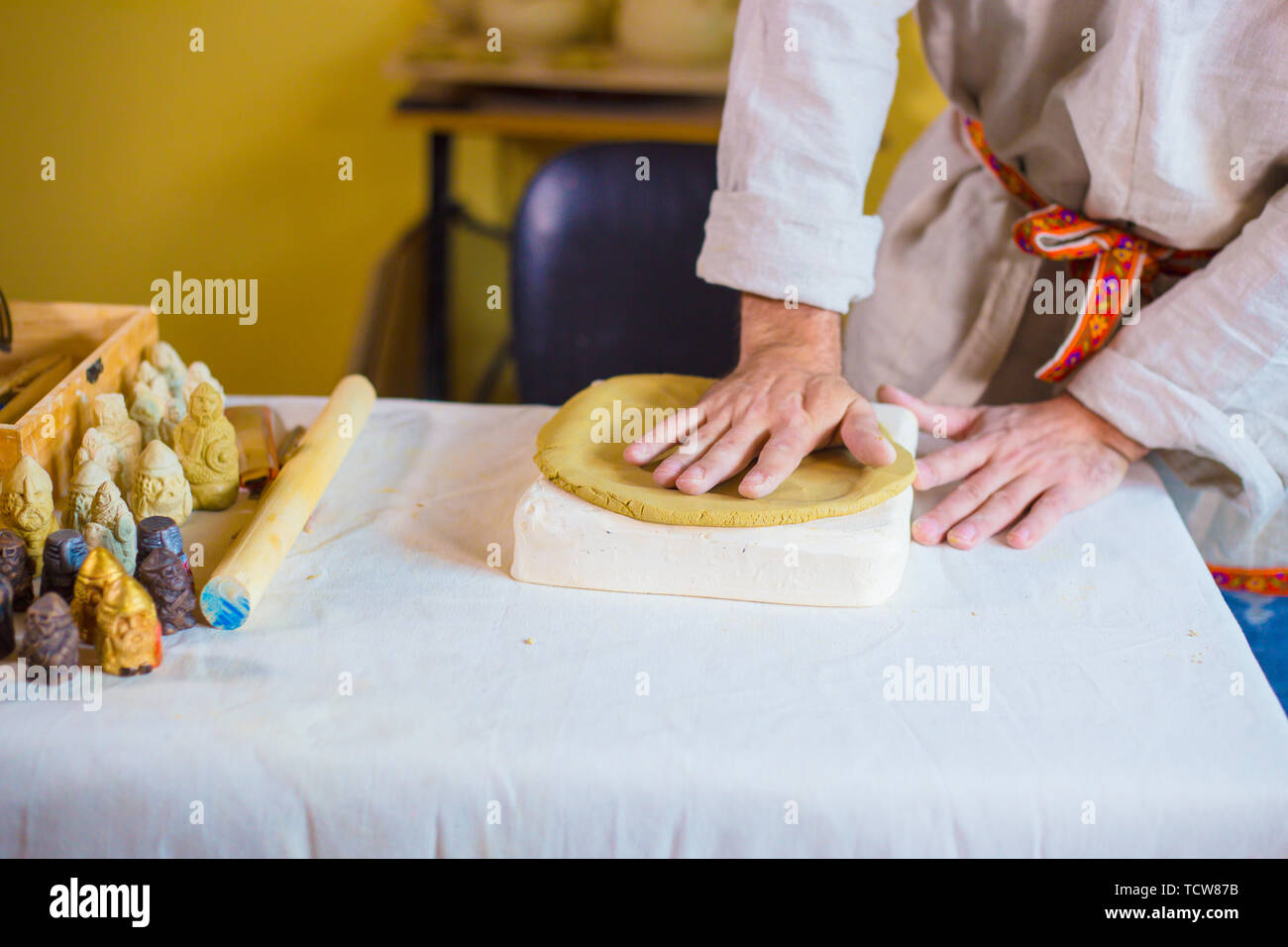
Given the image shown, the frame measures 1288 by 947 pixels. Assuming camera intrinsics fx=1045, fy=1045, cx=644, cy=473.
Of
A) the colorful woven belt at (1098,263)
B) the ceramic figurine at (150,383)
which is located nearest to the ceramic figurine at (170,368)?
the ceramic figurine at (150,383)

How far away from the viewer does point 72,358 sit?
105 cm

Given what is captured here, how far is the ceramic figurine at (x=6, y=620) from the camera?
721 millimetres

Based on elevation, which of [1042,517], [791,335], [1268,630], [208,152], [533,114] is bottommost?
[1268,630]

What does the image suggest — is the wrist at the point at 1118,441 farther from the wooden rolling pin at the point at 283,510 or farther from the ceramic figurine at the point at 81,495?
the ceramic figurine at the point at 81,495

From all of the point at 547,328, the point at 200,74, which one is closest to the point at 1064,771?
the point at 547,328

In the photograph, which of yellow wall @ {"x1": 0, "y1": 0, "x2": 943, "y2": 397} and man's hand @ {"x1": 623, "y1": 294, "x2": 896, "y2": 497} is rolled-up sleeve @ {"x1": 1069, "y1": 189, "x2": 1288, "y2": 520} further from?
yellow wall @ {"x1": 0, "y1": 0, "x2": 943, "y2": 397}

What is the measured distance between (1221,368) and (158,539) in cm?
91

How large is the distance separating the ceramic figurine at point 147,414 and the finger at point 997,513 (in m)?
0.73

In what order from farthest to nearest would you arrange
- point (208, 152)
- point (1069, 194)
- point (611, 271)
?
point (208, 152) < point (611, 271) < point (1069, 194)

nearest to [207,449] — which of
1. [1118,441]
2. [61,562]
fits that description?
[61,562]

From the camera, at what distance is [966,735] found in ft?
2.26

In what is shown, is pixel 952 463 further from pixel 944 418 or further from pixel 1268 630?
pixel 1268 630

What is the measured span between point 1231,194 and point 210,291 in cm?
248

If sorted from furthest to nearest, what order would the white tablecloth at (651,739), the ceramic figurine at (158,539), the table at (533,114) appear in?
1. the table at (533,114)
2. the ceramic figurine at (158,539)
3. the white tablecloth at (651,739)
